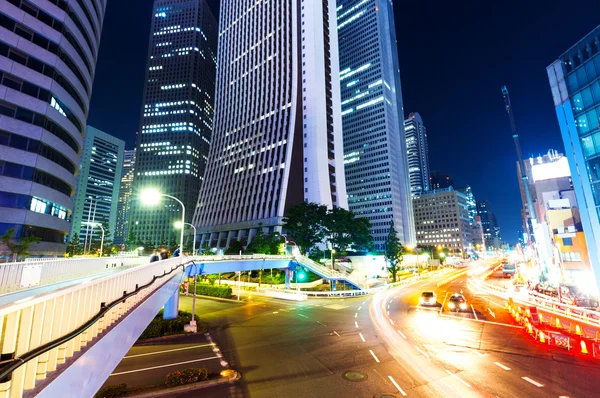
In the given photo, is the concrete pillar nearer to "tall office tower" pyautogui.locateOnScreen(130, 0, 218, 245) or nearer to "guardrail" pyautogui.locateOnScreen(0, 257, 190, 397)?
"guardrail" pyautogui.locateOnScreen(0, 257, 190, 397)

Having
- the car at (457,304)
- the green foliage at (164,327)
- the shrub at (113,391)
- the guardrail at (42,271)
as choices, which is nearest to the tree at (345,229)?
the car at (457,304)

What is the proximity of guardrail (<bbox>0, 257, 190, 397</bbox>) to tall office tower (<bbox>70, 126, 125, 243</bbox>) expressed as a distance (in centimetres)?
19316

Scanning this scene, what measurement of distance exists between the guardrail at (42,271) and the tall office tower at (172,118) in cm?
14219

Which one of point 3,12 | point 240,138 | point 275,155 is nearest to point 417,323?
point 3,12

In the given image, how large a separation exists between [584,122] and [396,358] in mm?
43011

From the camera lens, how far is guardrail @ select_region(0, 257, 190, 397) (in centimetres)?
359

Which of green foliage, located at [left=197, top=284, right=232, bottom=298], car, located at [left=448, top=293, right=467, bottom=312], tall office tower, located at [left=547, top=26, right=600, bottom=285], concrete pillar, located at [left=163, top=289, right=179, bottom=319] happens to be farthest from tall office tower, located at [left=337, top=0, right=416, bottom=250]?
concrete pillar, located at [left=163, top=289, right=179, bottom=319]

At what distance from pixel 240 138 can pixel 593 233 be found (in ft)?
317

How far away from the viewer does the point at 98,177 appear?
18462 cm

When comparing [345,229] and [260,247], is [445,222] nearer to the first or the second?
[345,229]

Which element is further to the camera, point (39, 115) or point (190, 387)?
point (39, 115)

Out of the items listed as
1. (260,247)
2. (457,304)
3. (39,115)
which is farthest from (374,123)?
(39,115)

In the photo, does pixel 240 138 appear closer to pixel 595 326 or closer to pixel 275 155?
pixel 275 155

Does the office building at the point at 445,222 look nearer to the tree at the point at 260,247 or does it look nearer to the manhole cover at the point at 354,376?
the tree at the point at 260,247
